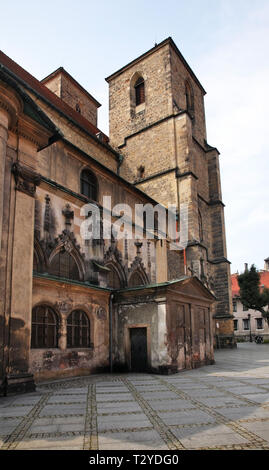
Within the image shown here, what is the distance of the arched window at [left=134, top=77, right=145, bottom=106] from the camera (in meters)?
32.6

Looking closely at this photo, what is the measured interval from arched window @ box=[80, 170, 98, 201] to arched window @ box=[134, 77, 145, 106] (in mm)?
17187

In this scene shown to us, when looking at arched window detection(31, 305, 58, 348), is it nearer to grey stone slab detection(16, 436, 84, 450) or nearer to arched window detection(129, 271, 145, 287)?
grey stone slab detection(16, 436, 84, 450)

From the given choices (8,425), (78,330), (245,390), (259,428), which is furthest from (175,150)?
(8,425)

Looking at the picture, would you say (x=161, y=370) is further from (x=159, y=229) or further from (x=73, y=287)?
(x=159, y=229)

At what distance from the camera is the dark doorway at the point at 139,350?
13.2m

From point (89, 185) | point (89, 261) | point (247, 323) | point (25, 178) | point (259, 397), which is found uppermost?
point (89, 185)

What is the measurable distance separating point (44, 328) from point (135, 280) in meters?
7.68

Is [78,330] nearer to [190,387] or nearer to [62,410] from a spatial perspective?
[190,387]

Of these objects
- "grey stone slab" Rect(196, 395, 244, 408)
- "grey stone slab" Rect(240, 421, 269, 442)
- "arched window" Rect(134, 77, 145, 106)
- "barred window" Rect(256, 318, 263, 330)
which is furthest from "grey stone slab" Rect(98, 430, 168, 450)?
"barred window" Rect(256, 318, 263, 330)

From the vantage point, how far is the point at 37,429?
5.11 meters

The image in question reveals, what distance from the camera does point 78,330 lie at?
1261cm

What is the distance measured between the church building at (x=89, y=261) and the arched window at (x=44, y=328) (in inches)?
1.3

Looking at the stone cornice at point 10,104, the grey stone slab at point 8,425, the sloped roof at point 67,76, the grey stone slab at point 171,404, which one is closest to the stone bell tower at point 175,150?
the sloped roof at point 67,76
